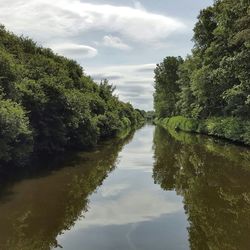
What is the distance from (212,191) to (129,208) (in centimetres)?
354

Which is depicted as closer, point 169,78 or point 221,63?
point 221,63

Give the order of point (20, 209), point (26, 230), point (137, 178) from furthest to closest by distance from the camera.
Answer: point (137, 178)
point (20, 209)
point (26, 230)

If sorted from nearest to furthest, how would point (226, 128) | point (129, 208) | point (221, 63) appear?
point (129, 208) < point (221, 63) < point (226, 128)

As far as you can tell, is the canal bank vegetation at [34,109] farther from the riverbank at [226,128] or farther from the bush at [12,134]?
the riverbank at [226,128]

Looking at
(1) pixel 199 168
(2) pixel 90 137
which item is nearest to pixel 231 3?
(2) pixel 90 137

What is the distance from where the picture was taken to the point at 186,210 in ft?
41.0

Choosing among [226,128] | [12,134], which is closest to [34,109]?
[12,134]

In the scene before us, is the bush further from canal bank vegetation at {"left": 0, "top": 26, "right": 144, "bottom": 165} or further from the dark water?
the dark water

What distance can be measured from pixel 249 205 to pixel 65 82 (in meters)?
18.7

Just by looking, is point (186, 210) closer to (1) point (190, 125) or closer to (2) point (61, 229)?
(2) point (61, 229)

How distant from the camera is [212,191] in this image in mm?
15031

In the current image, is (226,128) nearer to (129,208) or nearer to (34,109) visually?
(34,109)

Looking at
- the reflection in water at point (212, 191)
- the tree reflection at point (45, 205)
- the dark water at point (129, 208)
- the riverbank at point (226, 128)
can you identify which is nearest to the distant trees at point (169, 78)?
the riverbank at point (226, 128)

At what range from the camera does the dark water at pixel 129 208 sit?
9547mm
